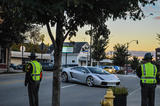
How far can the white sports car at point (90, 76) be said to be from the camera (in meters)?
15.7

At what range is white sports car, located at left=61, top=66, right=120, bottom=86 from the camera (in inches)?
617

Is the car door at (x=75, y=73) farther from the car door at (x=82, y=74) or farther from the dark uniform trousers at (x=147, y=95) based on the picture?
the dark uniform trousers at (x=147, y=95)

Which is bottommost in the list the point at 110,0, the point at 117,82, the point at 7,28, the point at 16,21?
the point at 117,82

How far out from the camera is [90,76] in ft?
53.2

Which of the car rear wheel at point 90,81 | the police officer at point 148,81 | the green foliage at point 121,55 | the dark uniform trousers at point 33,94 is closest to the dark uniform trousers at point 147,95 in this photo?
the police officer at point 148,81

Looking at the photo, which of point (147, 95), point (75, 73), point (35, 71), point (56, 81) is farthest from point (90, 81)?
point (56, 81)

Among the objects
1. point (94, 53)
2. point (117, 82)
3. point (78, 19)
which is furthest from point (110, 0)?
point (94, 53)

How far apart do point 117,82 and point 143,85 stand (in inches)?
351

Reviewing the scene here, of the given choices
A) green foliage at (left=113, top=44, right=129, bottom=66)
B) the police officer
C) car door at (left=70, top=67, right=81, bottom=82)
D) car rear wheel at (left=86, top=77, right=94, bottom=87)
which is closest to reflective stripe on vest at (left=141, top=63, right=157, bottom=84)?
the police officer

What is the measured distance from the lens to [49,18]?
230 inches

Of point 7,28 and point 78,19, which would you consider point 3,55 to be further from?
point 78,19

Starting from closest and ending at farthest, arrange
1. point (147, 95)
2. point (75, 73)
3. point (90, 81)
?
point (147, 95)
point (90, 81)
point (75, 73)

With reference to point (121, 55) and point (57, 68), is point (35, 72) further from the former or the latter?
point (121, 55)

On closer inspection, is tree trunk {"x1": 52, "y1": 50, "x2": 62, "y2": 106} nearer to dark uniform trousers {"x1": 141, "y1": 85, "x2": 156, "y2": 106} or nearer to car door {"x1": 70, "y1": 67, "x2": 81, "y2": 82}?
dark uniform trousers {"x1": 141, "y1": 85, "x2": 156, "y2": 106}
